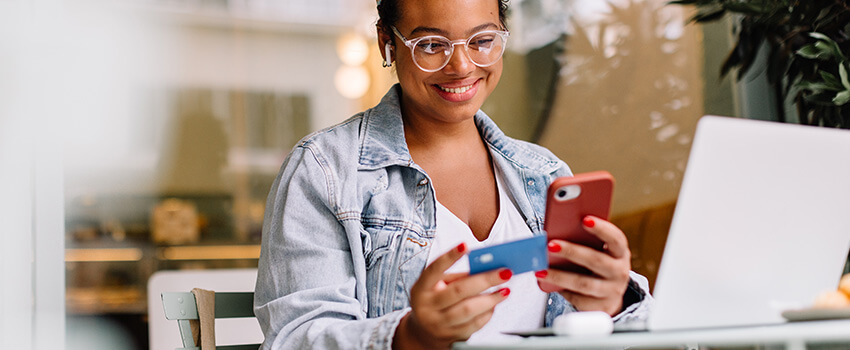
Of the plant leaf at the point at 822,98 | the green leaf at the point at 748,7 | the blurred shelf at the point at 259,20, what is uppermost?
the green leaf at the point at 748,7

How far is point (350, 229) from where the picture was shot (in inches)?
51.0

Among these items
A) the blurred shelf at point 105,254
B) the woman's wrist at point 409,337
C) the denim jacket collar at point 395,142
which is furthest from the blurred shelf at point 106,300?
the woman's wrist at point 409,337

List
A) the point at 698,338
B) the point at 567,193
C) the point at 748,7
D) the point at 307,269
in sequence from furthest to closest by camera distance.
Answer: the point at 748,7
the point at 307,269
the point at 567,193
the point at 698,338

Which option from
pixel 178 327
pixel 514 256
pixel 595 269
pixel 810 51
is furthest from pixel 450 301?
pixel 810 51

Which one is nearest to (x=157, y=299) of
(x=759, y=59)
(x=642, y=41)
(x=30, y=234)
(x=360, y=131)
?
(x=30, y=234)

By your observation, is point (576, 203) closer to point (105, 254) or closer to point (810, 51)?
point (810, 51)

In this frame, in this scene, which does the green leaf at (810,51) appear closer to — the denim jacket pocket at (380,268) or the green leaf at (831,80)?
the green leaf at (831,80)

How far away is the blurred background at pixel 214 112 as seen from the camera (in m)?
2.66

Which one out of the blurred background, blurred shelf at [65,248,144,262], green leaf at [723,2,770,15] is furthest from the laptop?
blurred shelf at [65,248,144,262]

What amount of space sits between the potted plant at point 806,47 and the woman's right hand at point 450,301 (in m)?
1.56

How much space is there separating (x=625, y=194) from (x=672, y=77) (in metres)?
0.53

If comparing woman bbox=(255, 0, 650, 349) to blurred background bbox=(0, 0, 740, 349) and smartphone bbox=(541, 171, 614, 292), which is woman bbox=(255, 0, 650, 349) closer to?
smartphone bbox=(541, 171, 614, 292)

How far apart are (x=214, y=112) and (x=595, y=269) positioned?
3.70 metres

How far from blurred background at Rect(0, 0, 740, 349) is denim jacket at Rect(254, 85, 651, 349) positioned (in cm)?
153
